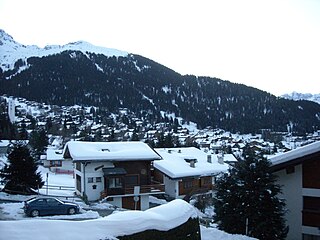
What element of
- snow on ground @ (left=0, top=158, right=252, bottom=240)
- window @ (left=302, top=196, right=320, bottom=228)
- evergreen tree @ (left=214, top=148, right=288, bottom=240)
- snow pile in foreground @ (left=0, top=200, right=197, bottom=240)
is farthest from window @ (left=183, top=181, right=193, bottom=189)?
snow pile in foreground @ (left=0, top=200, right=197, bottom=240)

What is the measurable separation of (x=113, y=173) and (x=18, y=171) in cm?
752

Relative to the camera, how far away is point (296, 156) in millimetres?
15078

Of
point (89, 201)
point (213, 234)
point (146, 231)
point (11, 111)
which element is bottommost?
point (89, 201)

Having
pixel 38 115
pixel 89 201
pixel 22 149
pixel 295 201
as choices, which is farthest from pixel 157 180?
pixel 38 115

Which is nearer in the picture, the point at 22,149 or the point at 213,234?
the point at 213,234

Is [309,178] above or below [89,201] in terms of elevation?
above

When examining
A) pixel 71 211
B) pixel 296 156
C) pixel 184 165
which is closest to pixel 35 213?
pixel 71 211

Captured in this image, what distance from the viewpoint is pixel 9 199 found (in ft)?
77.9

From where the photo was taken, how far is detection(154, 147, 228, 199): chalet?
3653 centimetres

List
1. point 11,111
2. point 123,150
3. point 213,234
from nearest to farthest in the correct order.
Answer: point 213,234, point 123,150, point 11,111

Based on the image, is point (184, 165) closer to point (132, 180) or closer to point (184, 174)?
point (184, 174)

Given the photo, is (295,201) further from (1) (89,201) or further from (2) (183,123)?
(2) (183,123)

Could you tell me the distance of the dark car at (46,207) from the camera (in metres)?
18.0

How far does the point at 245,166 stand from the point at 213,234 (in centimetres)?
292
